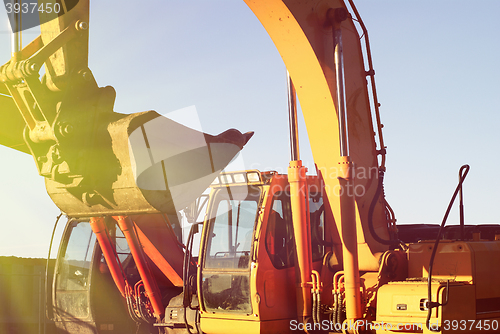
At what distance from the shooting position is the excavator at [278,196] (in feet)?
13.7

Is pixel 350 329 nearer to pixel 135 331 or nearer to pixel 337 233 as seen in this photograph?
pixel 337 233

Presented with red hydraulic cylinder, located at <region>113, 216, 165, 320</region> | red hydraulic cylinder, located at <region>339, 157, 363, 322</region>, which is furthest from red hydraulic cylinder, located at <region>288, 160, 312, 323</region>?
red hydraulic cylinder, located at <region>113, 216, 165, 320</region>

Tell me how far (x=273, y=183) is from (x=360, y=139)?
1035mm

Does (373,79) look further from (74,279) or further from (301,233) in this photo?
(74,279)

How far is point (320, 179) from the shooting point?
596cm

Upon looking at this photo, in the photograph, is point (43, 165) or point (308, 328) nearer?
point (43, 165)

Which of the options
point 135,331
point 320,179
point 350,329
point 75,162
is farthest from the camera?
point 135,331

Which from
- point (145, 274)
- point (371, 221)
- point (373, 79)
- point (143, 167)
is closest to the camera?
point (143, 167)

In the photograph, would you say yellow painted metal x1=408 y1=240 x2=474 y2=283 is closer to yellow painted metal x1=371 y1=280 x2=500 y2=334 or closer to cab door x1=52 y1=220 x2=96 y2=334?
yellow painted metal x1=371 y1=280 x2=500 y2=334

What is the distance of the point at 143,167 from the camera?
408 centimetres

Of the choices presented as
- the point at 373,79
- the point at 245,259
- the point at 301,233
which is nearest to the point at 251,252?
the point at 245,259

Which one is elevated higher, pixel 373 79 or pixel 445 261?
pixel 373 79

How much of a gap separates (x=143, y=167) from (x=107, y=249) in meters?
3.32

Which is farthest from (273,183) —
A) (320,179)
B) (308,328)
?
(308,328)
